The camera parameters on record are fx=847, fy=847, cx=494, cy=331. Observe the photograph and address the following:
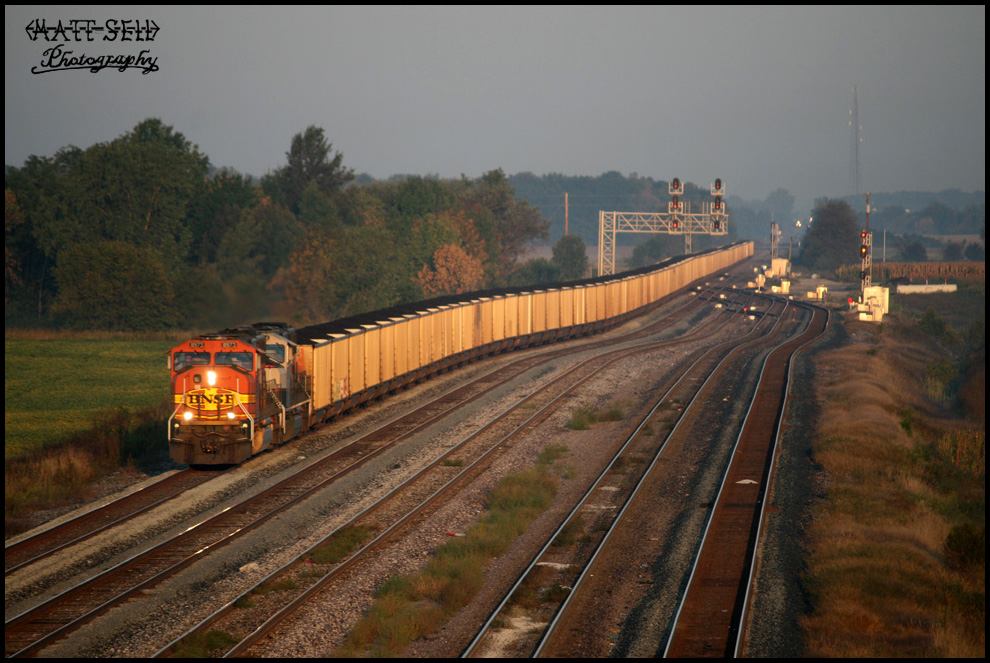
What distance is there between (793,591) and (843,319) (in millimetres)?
53401

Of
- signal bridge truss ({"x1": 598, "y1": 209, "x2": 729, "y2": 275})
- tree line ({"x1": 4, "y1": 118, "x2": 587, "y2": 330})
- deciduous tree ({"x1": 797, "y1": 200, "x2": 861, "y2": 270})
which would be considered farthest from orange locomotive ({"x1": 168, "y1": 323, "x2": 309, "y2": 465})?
deciduous tree ({"x1": 797, "y1": 200, "x2": 861, "y2": 270})

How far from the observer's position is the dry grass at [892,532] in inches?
523

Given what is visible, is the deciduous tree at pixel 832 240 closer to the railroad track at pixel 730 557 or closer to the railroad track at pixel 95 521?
the railroad track at pixel 730 557

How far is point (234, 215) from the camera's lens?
8044 cm

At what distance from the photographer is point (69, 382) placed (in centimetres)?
4028

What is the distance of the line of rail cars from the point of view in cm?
2150

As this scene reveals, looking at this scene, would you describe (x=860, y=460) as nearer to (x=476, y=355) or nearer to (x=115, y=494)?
(x=115, y=494)

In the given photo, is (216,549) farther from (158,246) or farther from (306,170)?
(306,170)

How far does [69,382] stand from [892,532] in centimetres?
3642

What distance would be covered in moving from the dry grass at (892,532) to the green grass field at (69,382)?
2277 cm

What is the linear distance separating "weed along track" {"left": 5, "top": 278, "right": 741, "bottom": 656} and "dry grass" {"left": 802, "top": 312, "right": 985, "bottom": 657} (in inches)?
361

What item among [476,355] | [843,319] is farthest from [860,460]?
[843,319]

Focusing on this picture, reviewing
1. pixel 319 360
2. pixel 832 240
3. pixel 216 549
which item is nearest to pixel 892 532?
pixel 216 549

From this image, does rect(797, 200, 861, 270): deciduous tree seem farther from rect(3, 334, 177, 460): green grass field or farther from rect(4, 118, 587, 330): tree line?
rect(3, 334, 177, 460): green grass field
